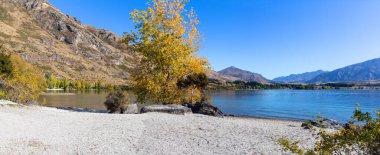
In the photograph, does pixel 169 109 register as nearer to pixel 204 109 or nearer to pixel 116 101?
pixel 204 109

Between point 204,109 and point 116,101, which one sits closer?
point 204,109

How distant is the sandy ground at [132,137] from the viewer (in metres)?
13.0

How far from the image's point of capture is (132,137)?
52.3ft

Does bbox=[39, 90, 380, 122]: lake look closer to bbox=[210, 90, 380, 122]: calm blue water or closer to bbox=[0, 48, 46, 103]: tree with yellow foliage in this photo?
bbox=[210, 90, 380, 122]: calm blue water

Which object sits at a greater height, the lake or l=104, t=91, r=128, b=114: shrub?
l=104, t=91, r=128, b=114: shrub

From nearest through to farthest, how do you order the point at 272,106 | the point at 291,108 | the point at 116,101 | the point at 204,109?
the point at 204,109 < the point at 116,101 < the point at 291,108 < the point at 272,106

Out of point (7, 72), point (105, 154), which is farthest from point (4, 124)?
point (7, 72)

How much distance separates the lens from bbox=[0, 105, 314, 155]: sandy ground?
42.5 ft

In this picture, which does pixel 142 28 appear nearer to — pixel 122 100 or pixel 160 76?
pixel 160 76

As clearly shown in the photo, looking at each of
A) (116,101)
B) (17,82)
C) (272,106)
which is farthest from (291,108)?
(17,82)

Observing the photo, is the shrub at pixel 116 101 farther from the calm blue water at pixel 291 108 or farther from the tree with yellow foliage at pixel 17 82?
the calm blue water at pixel 291 108

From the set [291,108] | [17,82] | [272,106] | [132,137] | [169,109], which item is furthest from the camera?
[272,106]

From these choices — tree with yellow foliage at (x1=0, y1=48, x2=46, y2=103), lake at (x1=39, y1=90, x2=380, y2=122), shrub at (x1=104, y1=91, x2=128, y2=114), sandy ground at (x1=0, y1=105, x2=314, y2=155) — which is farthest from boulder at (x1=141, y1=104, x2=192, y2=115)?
lake at (x1=39, y1=90, x2=380, y2=122)

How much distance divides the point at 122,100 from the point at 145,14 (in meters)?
11.3
